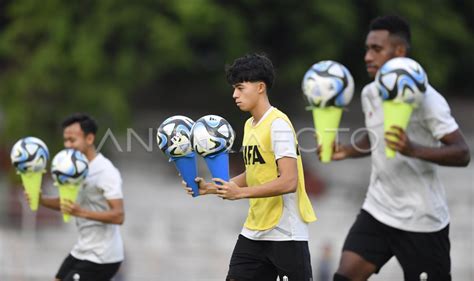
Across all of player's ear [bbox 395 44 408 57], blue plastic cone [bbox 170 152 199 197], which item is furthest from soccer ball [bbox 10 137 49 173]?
player's ear [bbox 395 44 408 57]

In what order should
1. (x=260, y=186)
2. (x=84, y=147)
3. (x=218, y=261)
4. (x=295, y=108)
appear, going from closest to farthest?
(x=260, y=186), (x=84, y=147), (x=218, y=261), (x=295, y=108)

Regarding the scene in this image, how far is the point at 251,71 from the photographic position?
7355 millimetres

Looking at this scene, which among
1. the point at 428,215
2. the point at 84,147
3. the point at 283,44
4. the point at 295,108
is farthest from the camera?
the point at 295,108

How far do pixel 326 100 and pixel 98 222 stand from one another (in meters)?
2.39

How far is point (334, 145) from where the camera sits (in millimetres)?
8242

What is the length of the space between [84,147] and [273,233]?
2716 mm

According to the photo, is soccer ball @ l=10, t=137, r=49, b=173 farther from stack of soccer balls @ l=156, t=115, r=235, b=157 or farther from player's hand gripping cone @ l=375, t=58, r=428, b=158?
player's hand gripping cone @ l=375, t=58, r=428, b=158

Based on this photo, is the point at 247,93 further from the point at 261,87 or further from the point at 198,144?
the point at 198,144

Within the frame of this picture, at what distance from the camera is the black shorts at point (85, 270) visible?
9344mm

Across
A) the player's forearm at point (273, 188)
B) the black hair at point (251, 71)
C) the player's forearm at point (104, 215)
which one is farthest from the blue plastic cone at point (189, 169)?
the player's forearm at point (104, 215)

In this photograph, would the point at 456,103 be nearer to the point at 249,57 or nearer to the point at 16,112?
the point at 16,112

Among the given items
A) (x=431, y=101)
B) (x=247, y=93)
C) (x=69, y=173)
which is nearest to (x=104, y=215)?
(x=69, y=173)

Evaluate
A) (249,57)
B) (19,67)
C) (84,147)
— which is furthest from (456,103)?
(249,57)

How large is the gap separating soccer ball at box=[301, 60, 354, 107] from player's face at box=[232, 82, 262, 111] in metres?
0.87
